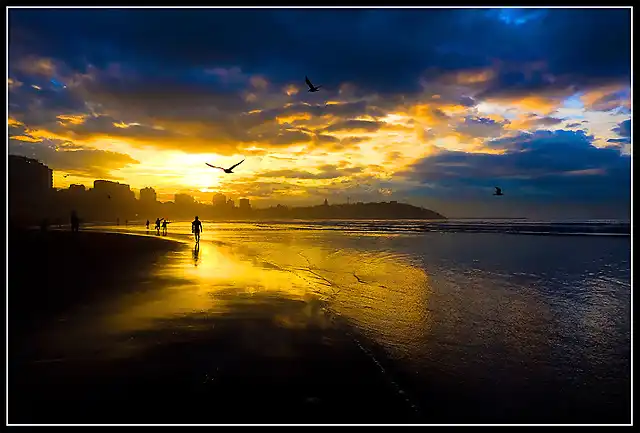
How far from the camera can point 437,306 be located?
10.5 m

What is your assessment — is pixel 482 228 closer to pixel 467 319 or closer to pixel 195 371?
pixel 467 319

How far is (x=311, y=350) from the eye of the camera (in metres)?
6.74

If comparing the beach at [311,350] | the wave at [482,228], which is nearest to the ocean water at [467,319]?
the beach at [311,350]

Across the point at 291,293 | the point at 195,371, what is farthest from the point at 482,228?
the point at 195,371

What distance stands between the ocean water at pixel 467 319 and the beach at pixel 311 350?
0.12 ft

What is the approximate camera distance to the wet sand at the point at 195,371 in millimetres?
4680

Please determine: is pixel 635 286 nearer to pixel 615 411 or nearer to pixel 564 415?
pixel 615 411

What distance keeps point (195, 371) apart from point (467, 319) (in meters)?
6.48

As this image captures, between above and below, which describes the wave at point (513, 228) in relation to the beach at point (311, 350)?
above

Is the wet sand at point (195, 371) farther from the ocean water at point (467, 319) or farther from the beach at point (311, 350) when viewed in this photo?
the ocean water at point (467, 319)

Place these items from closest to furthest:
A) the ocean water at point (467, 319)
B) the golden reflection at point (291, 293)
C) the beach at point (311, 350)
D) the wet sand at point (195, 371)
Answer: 1. the wet sand at point (195, 371)
2. the beach at point (311, 350)
3. the ocean water at point (467, 319)
4. the golden reflection at point (291, 293)

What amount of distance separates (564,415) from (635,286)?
155 inches

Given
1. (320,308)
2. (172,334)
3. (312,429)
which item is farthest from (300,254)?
(312,429)

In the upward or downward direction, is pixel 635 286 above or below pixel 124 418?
above
